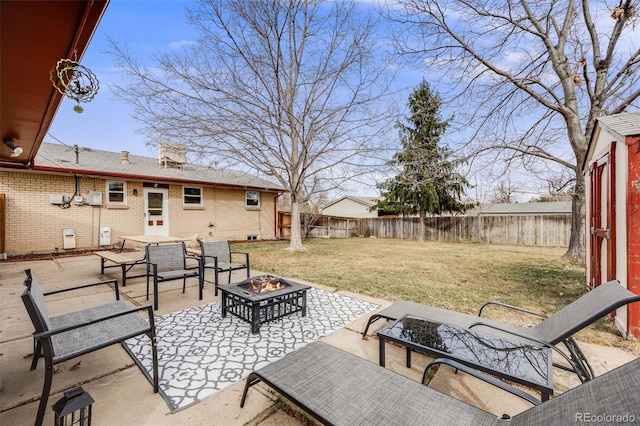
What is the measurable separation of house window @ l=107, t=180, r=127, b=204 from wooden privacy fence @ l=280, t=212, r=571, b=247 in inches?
363

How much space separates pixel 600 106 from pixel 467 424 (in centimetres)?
1193

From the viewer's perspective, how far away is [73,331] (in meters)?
2.46

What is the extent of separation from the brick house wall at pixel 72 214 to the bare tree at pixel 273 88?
3678 millimetres

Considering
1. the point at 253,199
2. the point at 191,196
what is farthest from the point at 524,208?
the point at 191,196

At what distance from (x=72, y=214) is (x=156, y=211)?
113 inches

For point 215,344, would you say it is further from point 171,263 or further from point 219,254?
point 219,254

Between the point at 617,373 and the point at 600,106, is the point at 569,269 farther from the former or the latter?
the point at 617,373

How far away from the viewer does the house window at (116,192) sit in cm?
1127

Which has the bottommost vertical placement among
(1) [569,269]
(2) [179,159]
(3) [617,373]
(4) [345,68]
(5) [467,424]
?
(1) [569,269]

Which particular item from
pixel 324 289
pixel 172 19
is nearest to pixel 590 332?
pixel 324 289

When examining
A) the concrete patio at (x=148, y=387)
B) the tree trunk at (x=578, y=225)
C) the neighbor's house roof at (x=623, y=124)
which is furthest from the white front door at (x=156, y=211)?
the tree trunk at (x=578, y=225)

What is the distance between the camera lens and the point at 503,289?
19.6ft

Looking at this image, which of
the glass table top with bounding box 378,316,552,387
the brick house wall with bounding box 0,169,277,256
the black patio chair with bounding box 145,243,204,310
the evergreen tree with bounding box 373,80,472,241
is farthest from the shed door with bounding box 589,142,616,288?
the brick house wall with bounding box 0,169,277,256

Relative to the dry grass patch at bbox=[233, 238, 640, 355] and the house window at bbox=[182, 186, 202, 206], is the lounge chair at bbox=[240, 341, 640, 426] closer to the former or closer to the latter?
the dry grass patch at bbox=[233, 238, 640, 355]
